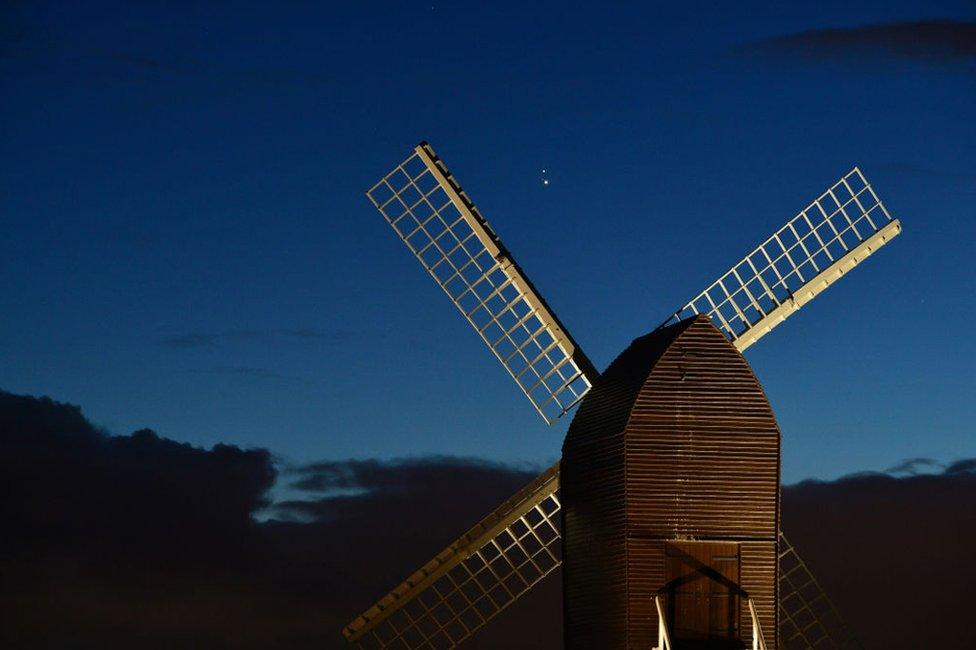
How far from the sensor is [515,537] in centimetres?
4766

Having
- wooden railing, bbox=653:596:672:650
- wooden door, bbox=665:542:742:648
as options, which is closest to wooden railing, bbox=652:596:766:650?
wooden railing, bbox=653:596:672:650

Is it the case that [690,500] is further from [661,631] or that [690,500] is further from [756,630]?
[756,630]

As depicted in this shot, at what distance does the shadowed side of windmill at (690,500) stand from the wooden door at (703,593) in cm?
2

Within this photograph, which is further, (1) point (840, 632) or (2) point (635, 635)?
(1) point (840, 632)

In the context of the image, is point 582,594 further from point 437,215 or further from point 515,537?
point 437,215

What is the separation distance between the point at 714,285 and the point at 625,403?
5692 millimetres

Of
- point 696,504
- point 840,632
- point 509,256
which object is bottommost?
point 840,632

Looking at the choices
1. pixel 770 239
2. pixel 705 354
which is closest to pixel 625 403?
pixel 705 354

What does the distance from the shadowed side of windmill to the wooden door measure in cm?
2

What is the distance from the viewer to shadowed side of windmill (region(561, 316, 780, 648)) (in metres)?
42.1

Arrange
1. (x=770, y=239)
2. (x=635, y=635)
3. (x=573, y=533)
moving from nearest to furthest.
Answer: (x=635, y=635)
(x=573, y=533)
(x=770, y=239)

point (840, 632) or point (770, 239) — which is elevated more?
point (770, 239)

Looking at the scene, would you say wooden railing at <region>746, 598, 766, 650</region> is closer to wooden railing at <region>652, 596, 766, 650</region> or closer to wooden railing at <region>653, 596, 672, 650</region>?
wooden railing at <region>652, 596, 766, 650</region>

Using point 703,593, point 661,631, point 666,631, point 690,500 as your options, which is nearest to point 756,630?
point 703,593
